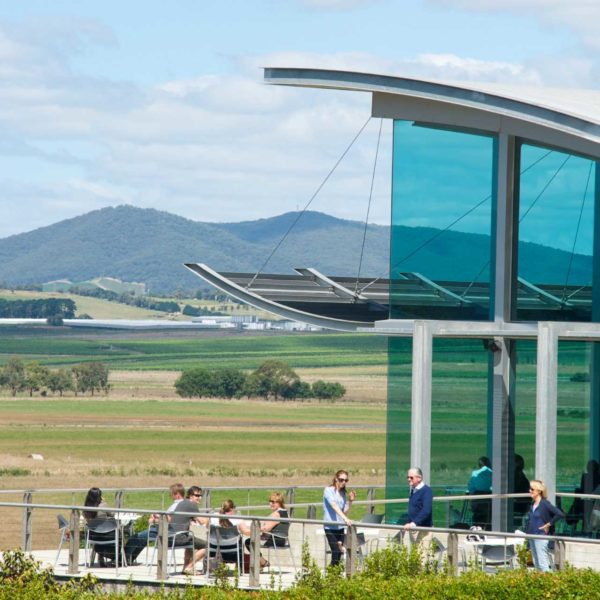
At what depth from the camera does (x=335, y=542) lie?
54.7ft

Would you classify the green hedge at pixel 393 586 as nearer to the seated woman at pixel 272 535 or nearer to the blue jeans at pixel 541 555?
the blue jeans at pixel 541 555

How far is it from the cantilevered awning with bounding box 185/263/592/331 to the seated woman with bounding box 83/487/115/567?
15.0 feet

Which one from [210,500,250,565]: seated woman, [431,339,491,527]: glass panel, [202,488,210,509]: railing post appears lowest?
[210,500,250,565]: seated woman

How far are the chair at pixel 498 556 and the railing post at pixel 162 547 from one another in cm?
340

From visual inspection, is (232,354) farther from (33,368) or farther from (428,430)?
(428,430)

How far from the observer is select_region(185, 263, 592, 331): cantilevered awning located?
2017cm

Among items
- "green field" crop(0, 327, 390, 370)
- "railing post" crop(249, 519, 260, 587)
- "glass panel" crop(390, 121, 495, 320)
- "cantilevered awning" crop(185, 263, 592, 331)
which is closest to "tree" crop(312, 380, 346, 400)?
"green field" crop(0, 327, 390, 370)

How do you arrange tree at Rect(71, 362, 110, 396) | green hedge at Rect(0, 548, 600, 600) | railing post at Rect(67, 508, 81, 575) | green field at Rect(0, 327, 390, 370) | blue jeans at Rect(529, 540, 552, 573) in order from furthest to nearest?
green field at Rect(0, 327, 390, 370) < tree at Rect(71, 362, 110, 396) < railing post at Rect(67, 508, 81, 575) < blue jeans at Rect(529, 540, 552, 573) < green hedge at Rect(0, 548, 600, 600)

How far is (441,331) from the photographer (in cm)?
1934

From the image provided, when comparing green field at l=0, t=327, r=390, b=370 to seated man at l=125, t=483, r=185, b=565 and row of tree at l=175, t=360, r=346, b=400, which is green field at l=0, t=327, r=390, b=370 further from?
seated man at l=125, t=483, r=185, b=565

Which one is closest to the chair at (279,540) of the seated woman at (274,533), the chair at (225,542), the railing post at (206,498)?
the seated woman at (274,533)

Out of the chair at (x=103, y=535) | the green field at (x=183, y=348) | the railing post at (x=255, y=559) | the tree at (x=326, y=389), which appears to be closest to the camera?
the railing post at (x=255, y=559)

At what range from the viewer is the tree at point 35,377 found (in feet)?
457

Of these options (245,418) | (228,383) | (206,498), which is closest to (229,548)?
(206,498)
